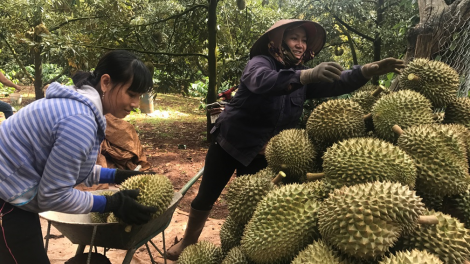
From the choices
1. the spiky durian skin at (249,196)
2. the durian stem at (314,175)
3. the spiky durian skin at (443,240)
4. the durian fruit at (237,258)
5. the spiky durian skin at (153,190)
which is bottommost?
the durian fruit at (237,258)

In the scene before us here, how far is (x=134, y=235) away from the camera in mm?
2047

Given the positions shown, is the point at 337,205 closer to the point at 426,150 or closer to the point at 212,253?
the point at 426,150

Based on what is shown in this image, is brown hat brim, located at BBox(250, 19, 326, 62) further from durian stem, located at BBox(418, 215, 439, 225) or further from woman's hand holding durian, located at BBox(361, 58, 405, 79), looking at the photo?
durian stem, located at BBox(418, 215, 439, 225)

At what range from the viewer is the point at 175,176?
21.0 feet

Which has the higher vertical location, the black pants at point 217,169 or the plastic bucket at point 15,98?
the black pants at point 217,169

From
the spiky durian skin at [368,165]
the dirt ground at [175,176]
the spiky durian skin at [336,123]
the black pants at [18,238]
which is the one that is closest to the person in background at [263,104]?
the spiky durian skin at [336,123]

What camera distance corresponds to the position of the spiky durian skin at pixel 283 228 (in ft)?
4.63

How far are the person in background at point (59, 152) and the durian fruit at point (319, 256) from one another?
0.99 metres

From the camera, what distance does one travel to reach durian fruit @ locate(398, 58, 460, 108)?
6.09 feet

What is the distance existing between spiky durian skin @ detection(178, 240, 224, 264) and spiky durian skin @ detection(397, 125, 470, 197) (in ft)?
4.03

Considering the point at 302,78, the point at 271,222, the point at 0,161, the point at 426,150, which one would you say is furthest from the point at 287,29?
the point at 0,161

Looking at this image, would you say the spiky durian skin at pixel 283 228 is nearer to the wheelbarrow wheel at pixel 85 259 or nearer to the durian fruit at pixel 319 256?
the durian fruit at pixel 319 256

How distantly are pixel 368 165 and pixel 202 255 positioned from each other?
46.1 inches

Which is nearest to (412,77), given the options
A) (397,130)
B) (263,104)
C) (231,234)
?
(397,130)
